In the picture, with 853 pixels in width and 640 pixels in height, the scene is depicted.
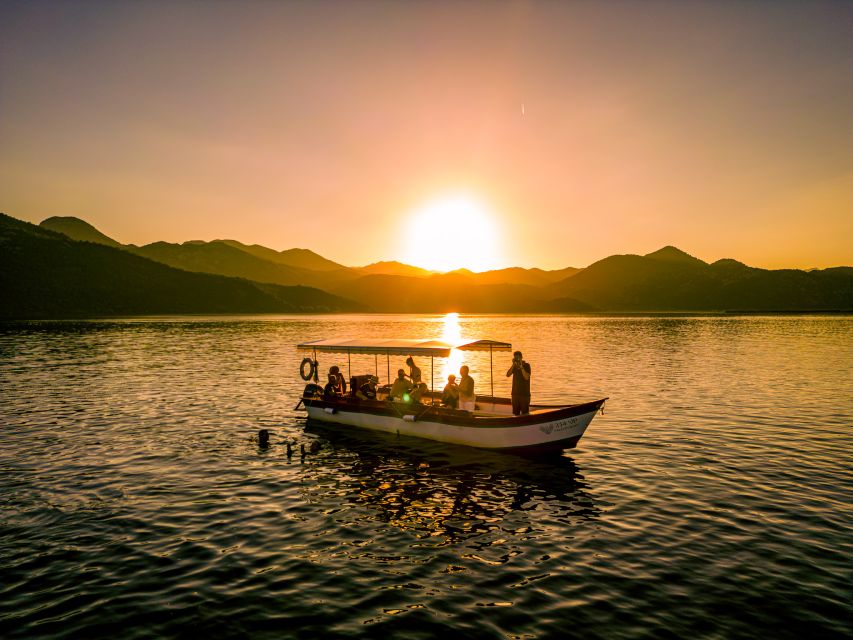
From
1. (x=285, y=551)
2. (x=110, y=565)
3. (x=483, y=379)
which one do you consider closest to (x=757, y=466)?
(x=285, y=551)

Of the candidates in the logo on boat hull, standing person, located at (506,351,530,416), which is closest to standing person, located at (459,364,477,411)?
standing person, located at (506,351,530,416)

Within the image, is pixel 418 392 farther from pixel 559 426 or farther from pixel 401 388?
pixel 559 426

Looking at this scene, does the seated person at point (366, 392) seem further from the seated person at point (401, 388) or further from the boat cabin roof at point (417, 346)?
the seated person at point (401, 388)

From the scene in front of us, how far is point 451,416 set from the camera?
21891 millimetres

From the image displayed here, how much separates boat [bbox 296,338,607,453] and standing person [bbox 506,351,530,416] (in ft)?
1.80

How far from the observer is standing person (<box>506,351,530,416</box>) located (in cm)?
2081

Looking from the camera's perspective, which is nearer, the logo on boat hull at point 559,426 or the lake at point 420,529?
the lake at point 420,529

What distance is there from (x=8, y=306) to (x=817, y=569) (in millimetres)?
232234

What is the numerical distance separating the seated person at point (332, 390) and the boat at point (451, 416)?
16 cm

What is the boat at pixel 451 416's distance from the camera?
790 inches

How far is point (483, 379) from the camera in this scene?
169ft

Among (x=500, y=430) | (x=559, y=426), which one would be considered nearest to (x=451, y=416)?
(x=500, y=430)

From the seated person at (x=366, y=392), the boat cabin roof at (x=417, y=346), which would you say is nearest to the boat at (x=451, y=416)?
the boat cabin roof at (x=417, y=346)

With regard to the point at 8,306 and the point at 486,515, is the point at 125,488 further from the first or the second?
the point at 8,306
